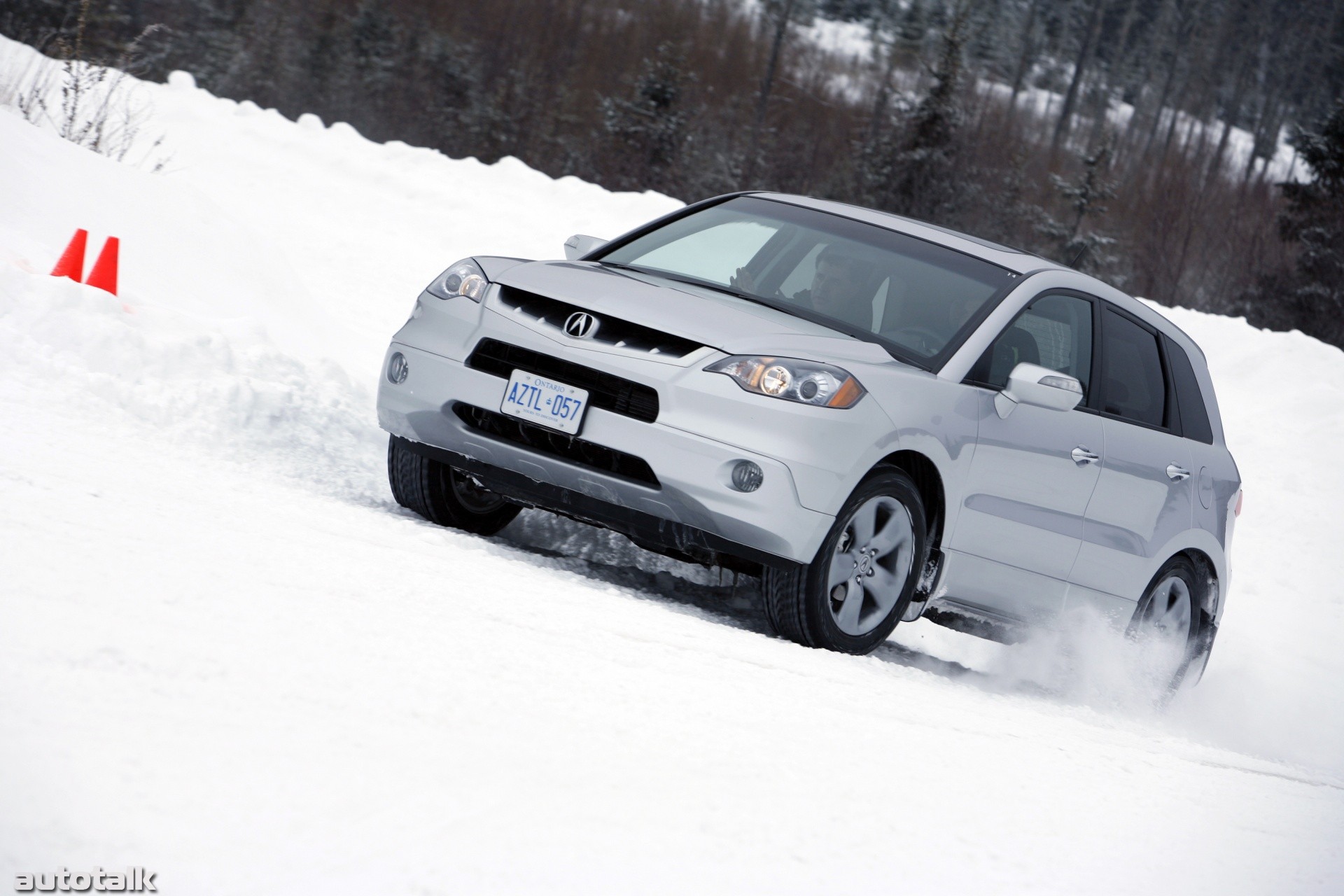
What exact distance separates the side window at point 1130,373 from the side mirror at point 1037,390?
78cm

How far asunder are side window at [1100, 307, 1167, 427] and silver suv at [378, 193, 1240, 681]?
2cm

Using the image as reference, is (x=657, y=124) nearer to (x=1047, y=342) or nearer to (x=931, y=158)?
(x=931, y=158)

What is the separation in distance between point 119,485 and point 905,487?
103 inches

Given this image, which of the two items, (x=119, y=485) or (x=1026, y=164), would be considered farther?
(x=1026, y=164)

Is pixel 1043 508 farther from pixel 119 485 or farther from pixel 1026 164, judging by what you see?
pixel 1026 164

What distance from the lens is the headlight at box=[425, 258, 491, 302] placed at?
5387 millimetres

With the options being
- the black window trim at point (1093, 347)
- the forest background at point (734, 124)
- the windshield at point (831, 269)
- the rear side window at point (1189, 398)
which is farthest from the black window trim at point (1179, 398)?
the forest background at point (734, 124)

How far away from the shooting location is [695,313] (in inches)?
200

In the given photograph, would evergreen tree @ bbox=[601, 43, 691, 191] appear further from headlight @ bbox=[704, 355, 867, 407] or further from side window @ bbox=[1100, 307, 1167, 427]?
headlight @ bbox=[704, 355, 867, 407]

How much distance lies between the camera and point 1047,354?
5969mm

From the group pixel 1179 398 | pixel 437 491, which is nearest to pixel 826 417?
pixel 437 491

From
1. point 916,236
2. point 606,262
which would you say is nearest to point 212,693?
point 606,262

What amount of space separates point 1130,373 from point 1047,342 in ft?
2.48

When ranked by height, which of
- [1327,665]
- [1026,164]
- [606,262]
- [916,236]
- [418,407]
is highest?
[1026,164]
